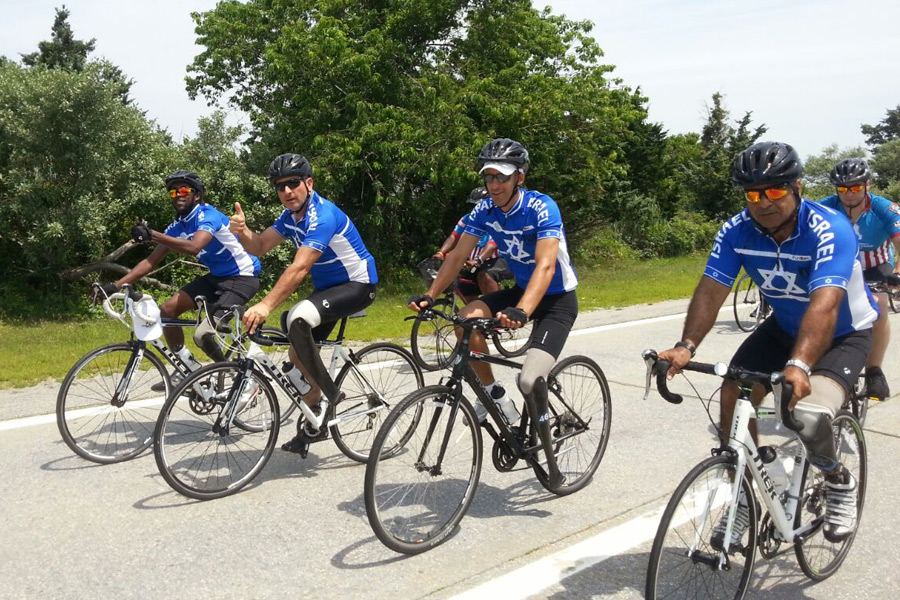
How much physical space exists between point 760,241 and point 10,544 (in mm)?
4159

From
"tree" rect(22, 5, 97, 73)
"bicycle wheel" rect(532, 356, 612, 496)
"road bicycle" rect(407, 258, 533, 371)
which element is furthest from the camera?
"tree" rect(22, 5, 97, 73)

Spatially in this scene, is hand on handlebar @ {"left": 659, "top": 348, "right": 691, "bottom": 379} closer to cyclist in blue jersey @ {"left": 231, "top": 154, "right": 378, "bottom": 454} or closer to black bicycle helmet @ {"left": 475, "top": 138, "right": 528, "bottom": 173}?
black bicycle helmet @ {"left": 475, "top": 138, "right": 528, "bottom": 173}

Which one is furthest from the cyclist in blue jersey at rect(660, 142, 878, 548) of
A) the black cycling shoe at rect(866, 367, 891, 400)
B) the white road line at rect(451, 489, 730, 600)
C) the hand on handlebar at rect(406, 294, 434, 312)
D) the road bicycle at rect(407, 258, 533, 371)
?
the road bicycle at rect(407, 258, 533, 371)

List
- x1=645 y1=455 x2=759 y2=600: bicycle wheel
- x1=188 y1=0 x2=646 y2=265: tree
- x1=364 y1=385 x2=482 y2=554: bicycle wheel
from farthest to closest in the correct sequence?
1. x1=188 y1=0 x2=646 y2=265: tree
2. x1=364 y1=385 x2=482 y2=554: bicycle wheel
3. x1=645 y1=455 x2=759 y2=600: bicycle wheel

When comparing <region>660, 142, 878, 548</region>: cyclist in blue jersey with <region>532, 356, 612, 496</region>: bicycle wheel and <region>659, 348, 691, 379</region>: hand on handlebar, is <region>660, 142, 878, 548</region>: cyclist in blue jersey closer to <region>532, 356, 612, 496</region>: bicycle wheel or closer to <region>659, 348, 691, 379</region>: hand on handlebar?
<region>659, 348, 691, 379</region>: hand on handlebar

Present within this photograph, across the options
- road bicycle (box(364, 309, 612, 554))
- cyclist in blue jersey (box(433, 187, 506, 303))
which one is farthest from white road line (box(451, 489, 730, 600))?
cyclist in blue jersey (box(433, 187, 506, 303))

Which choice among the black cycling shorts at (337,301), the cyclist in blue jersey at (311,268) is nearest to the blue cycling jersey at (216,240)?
the cyclist in blue jersey at (311,268)

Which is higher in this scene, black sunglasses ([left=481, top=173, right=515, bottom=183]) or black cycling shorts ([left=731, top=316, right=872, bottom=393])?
black sunglasses ([left=481, top=173, right=515, bottom=183])

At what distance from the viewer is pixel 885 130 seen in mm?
98188

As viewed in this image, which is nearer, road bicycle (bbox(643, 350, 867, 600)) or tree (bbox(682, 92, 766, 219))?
road bicycle (bbox(643, 350, 867, 600))

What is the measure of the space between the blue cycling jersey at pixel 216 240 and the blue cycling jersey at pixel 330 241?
3.38ft

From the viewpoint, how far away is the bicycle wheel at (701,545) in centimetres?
309

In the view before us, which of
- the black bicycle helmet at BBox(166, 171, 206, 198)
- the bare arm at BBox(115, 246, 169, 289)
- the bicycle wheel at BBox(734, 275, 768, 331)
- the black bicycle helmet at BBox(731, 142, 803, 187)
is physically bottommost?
the bicycle wheel at BBox(734, 275, 768, 331)

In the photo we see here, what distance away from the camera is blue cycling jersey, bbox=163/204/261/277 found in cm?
656
